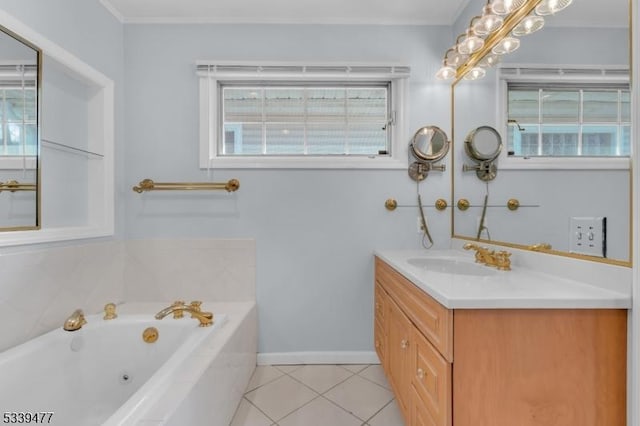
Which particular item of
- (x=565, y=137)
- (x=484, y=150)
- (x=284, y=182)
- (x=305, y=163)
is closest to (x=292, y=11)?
(x=305, y=163)

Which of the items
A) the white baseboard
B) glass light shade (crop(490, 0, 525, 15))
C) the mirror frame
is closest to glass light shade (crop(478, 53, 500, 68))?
glass light shade (crop(490, 0, 525, 15))

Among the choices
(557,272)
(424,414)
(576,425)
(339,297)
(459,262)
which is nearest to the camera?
(576,425)

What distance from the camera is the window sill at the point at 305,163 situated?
203 cm

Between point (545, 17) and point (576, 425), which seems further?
point (545, 17)

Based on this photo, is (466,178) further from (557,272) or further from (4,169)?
(4,169)

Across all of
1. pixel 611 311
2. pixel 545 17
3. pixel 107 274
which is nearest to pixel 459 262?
pixel 611 311

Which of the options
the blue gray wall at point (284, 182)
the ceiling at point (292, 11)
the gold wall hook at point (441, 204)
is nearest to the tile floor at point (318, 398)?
the blue gray wall at point (284, 182)

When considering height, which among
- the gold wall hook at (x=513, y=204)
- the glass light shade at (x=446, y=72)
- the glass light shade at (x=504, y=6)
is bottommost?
the gold wall hook at (x=513, y=204)

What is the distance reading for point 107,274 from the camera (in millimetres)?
1917

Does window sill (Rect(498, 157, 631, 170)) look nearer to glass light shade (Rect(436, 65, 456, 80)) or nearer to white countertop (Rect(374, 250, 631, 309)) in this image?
white countertop (Rect(374, 250, 631, 309))

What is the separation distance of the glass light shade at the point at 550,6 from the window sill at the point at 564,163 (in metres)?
0.60

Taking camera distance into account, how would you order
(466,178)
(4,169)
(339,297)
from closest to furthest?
(4,169) < (466,178) < (339,297)

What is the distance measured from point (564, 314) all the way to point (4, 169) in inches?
89.1

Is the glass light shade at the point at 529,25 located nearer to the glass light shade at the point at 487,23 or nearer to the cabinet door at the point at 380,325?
the glass light shade at the point at 487,23
